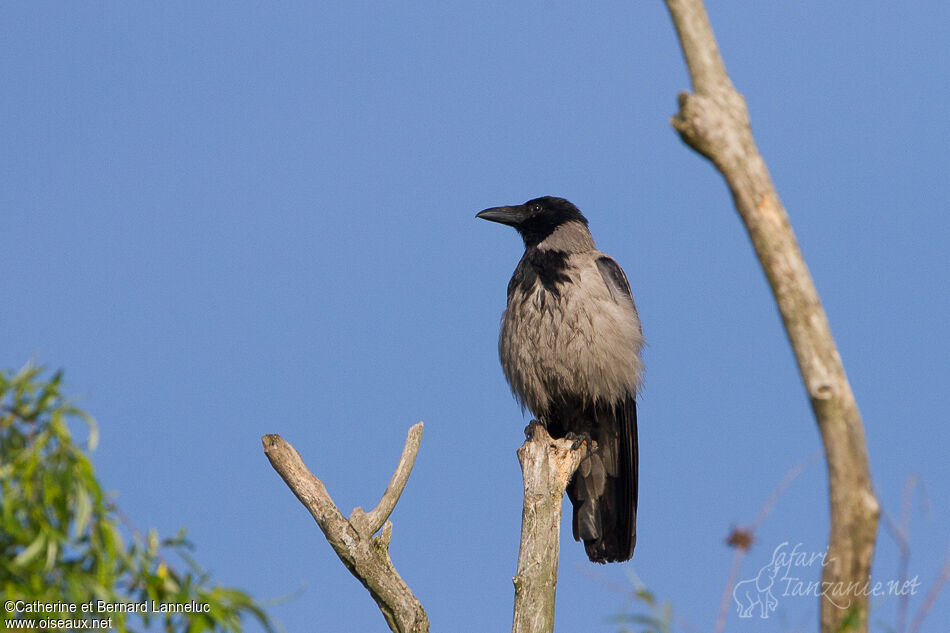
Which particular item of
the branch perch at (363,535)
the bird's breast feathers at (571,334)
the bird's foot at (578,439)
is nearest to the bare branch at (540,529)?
the bird's foot at (578,439)

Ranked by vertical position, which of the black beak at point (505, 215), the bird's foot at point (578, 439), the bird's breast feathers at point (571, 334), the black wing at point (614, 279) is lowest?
the bird's foot at point (578, 439)

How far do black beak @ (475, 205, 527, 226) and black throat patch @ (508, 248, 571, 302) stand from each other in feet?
1.57

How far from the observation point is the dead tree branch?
2709mm

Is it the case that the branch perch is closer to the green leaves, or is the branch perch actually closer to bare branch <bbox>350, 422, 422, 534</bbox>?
bare branch <bbox>350, 422, 422, 534</bbox>

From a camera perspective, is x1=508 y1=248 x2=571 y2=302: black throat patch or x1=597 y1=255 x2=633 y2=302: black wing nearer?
x1=508 y1=248 x2=571 y2=302: black throat patch

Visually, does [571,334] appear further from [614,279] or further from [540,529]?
[540,529]

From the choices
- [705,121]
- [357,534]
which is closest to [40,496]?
[705,121]

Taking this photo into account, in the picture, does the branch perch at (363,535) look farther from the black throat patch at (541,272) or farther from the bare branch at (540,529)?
the black throat patch at (541,272)

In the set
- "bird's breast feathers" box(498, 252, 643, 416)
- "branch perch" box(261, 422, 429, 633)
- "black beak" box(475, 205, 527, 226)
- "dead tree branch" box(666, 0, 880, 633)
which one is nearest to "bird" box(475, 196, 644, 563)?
"bird's breast feathers" box(498, 252, 643, 416)

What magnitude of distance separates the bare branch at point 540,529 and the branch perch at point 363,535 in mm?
516

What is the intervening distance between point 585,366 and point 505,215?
1545 mm

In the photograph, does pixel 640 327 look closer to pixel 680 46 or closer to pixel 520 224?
pixel 520 224

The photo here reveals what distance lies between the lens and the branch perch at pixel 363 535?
15.7ft

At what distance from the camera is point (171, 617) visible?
2.45 meters
